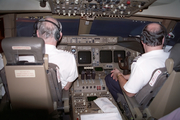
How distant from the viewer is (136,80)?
51.6 inches

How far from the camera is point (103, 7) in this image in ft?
5.91

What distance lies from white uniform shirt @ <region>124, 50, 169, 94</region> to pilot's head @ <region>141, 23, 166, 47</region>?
9 cm

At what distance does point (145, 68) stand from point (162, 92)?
0.85 feet

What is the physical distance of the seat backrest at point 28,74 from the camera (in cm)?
97

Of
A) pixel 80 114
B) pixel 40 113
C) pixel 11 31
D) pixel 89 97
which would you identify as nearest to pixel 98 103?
pixel 89 97

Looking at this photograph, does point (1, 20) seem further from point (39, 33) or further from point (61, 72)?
point (61, 72)

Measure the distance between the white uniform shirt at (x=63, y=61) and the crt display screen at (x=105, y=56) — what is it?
116 centimetres

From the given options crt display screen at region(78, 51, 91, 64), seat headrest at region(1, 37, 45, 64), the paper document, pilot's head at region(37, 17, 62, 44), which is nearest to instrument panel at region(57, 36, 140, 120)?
crt display screen at region(78, 51, 91, 64)

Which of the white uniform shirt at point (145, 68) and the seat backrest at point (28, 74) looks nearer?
the seat backrest at point (28, 74)

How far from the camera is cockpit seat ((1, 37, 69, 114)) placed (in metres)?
0.97

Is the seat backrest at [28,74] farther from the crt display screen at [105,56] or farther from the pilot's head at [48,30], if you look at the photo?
the crt display screen at [105,56]

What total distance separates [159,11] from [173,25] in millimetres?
696

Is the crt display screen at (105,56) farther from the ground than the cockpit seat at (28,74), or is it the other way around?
the cockpit seat at (28,74)

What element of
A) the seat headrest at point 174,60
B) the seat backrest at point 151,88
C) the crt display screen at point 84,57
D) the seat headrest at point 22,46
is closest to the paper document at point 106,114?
the seat backrest at point 151,88
